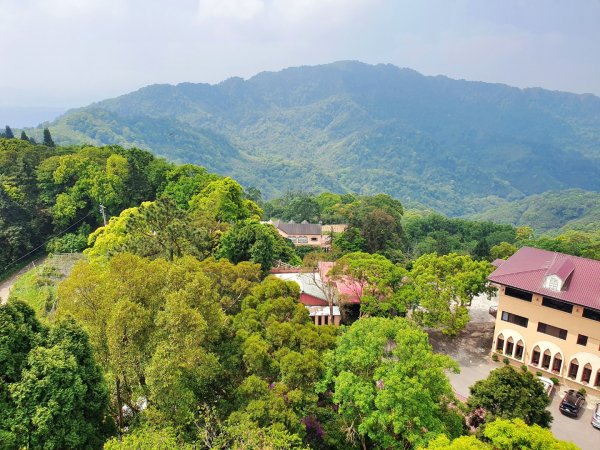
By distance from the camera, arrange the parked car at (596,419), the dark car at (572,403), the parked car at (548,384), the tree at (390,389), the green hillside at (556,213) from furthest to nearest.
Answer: the green hillside at (556,213), the parked car at (548,384), the dark car at (572,403), the parked car at (596,419), the tree at (390,389)

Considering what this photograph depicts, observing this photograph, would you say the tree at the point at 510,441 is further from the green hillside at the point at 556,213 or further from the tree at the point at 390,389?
the green hillside at the point at 556,213

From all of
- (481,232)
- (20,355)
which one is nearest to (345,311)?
(20,355)

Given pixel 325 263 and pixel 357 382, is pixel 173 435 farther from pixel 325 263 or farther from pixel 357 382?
pixel 325 263

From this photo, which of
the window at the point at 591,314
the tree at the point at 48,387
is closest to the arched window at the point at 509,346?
the window at the point at 591,314

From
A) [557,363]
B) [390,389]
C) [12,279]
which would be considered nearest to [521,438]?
[390,389]

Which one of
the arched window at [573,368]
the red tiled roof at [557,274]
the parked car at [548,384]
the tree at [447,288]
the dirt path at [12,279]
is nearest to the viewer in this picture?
the red tiled roof at [557,274]

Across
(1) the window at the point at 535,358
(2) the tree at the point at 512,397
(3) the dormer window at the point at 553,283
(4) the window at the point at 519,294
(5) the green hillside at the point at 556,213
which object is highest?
(3) the dormer window at the point at 553,283

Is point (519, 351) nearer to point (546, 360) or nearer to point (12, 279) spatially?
point (546, 360)
